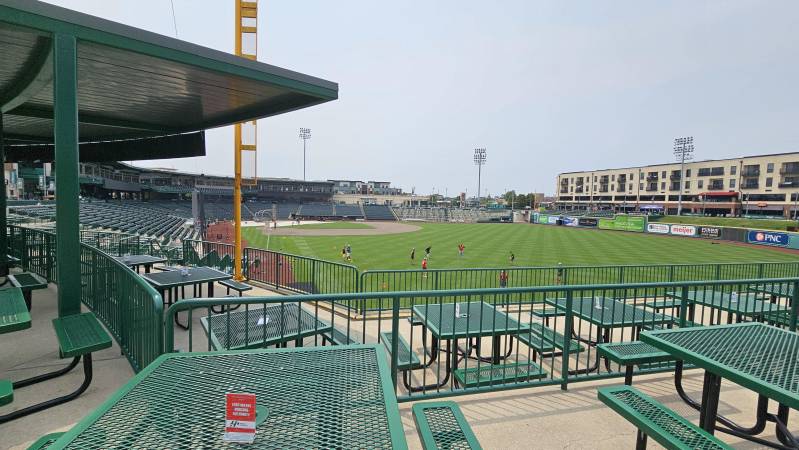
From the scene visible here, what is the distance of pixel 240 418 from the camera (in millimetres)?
1814

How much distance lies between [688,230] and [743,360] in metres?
60.5

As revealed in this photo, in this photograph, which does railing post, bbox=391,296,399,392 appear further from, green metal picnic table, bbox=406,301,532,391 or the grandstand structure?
the grandstand structure

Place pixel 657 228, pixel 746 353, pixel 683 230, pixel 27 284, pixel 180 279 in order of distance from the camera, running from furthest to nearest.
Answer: pixel 657 228 < pixel 683 230 < pixel 180 279 < pixel 27 284 < pixel 746 353

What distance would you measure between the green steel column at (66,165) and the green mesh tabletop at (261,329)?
174cm

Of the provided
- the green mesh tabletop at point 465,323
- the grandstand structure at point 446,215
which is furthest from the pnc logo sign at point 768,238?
the green mesh tabletop at point 465,323

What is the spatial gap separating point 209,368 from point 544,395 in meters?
3.90

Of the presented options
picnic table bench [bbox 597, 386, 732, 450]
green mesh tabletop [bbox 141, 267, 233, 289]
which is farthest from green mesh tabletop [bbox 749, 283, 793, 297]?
green mesh tabletop [bbox 141, 267, 233, 289]

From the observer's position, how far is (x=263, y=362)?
8.62 ft

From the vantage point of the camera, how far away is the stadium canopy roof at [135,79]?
4547 millimetres

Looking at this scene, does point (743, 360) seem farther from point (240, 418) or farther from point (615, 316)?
point (615, 316)

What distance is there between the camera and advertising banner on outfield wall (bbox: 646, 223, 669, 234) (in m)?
54.4

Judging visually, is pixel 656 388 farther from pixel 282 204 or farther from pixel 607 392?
pixel 282 204

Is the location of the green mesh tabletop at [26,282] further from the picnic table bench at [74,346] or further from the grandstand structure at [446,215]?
the grandstand structure at [446,215]

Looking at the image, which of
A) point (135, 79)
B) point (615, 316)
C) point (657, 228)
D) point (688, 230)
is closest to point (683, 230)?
point (688, 230)
